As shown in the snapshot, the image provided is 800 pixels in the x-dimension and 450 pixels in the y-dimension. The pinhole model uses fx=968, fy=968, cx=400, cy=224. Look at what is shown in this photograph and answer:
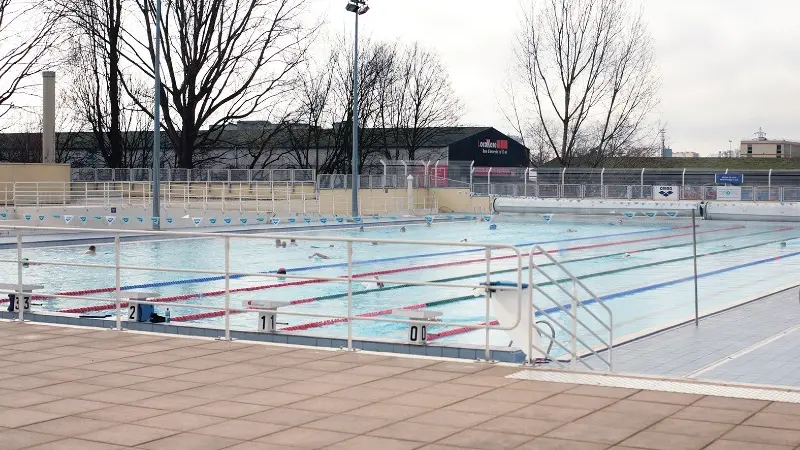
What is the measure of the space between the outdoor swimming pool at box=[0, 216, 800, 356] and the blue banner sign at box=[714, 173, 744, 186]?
9.20 meters

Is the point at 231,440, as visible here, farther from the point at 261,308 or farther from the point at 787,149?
the point at 787,149

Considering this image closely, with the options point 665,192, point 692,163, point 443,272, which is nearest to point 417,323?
point 443,272

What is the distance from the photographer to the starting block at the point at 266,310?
895 centimetres

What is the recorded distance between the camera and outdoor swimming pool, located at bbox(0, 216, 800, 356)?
535 inches

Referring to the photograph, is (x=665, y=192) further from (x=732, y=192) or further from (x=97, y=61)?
(x=97, y=61)

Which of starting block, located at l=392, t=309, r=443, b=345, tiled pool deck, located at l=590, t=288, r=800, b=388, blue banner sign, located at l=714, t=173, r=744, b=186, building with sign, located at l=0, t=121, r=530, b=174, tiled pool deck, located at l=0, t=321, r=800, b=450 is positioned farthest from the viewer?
building with sign, located at l=0, t=121, r=530, b=174

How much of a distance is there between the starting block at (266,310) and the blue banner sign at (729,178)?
34120 mm

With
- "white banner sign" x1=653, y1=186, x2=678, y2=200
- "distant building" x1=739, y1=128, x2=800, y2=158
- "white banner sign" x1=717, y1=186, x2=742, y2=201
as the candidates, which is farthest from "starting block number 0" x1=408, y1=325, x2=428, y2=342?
"distant building" x1=739, y1=128, x2=800, y2=158

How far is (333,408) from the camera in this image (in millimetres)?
5770

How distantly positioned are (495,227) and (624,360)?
2254 centimetres

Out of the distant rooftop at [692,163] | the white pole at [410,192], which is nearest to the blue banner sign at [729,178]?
the white pole at [410,192]

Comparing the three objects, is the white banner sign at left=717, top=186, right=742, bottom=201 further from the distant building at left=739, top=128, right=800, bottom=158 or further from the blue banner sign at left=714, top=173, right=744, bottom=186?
the distant building at left=739, top=128, right=800, bottom=158

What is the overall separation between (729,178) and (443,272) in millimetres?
24538

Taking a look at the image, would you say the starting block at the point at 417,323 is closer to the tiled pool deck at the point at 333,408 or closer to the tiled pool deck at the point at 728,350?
the tiled pool deck at the point at 333,408
